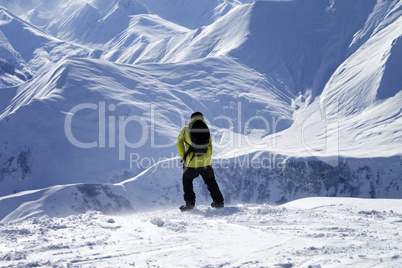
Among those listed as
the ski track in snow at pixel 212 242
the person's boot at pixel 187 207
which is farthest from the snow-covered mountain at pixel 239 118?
the ski track in snow at pixel 212 242

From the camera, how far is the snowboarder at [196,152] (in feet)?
45.0

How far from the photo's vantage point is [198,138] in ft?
45.2

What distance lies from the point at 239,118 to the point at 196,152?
129 metres

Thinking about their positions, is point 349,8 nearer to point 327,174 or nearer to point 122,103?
point 122,103

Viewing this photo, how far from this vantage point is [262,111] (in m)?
146

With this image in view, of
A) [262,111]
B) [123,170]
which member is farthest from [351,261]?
[262,111]

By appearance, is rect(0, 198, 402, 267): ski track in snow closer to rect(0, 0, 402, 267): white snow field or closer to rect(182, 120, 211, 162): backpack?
rect(0, 0, 402, 267): white snow field

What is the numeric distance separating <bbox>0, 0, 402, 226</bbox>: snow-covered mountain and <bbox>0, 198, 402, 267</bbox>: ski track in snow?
5428cm

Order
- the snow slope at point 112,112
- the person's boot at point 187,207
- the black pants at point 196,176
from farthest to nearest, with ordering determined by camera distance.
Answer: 1. the snow slope at point 112,112
2. the person's boot at point 187,207
3. the black pants at point 196,176

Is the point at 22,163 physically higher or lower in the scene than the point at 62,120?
lower

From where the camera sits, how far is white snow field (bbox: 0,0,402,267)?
919 cm

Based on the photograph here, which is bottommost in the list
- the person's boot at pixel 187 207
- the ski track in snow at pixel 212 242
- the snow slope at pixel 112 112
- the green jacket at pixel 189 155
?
the ski track in snow at pixel 212 242

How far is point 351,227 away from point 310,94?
154m

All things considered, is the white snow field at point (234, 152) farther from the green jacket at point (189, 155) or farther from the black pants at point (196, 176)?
the green jacket at point (189, 155)
